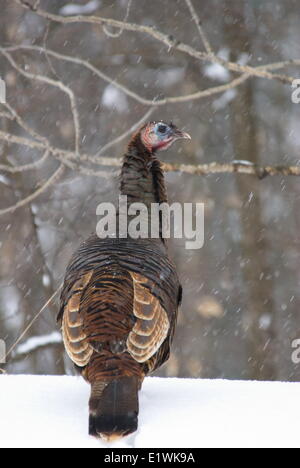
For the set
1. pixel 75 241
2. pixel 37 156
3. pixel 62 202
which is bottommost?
pixel 75 241

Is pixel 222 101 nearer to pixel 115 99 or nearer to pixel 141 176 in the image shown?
pixel 115 99

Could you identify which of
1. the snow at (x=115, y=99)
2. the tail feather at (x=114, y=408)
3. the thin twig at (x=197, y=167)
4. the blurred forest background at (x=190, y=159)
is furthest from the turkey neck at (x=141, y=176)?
the snow at (x=115, y=99)

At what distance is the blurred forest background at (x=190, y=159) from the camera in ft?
29.6

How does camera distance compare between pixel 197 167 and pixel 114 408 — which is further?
pixel 197 167

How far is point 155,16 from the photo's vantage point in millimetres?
9453

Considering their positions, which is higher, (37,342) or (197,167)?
(197,167)

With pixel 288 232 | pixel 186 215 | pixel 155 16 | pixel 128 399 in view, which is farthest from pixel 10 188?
pixel 128 399

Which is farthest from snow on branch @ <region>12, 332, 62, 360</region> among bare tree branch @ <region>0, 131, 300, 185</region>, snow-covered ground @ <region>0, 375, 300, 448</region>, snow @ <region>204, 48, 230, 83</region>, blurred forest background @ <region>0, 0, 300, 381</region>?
snow-covered ground @ <region>0, 375, 300, 448</region>

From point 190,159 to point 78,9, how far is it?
239cm

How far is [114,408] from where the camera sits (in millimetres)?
2992

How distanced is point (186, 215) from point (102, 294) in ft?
18.5

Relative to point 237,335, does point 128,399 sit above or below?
below

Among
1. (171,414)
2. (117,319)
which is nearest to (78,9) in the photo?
(117,319)
